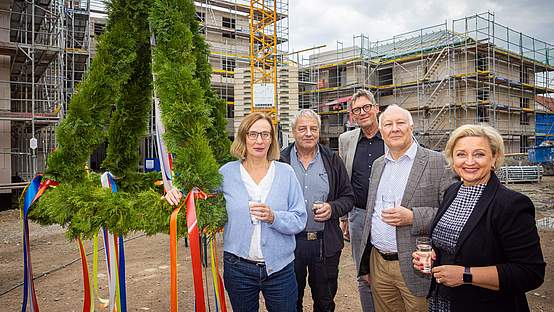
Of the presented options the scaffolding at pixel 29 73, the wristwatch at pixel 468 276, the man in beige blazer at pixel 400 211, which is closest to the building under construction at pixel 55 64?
the scaffolding at pixel 29 73

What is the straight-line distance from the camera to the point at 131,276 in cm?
536

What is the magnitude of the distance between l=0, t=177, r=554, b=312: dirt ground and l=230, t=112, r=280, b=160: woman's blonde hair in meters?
2.43

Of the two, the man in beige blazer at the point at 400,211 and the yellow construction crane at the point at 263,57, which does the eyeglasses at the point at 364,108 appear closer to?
the man in beige blazer at the point at 400,211

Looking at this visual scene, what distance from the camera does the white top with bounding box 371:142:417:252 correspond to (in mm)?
2594

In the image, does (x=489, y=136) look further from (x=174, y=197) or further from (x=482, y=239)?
(x=174, y=197)

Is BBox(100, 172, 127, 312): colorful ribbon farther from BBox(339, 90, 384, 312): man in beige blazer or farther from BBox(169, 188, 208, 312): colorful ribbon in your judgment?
BBox(339, 90, 384, 312): man in beige blazer

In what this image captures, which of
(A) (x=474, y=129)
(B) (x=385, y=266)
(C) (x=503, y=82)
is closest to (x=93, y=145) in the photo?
(B) (x=385, y=266)

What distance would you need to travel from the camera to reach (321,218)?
278 centimetres

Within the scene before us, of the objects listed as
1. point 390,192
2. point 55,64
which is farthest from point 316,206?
point 55,64

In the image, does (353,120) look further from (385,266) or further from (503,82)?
(503,82)

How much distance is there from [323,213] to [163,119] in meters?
1.33

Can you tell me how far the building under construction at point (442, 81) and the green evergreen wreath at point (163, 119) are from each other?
2017 cm

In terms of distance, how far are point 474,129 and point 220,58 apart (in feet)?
90.1

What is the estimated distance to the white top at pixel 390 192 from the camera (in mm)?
2594
